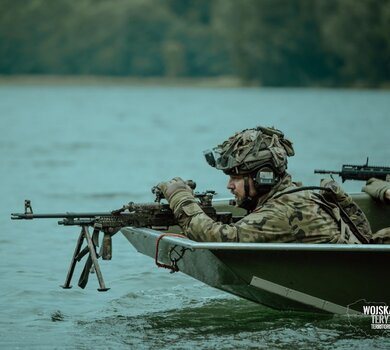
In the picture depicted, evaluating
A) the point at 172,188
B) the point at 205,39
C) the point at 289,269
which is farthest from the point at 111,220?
the point at 205,39

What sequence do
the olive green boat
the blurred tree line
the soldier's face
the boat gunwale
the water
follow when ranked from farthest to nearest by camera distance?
the blurred tree line → the water → the soldier's face → the olive green boat → the boat gunwale

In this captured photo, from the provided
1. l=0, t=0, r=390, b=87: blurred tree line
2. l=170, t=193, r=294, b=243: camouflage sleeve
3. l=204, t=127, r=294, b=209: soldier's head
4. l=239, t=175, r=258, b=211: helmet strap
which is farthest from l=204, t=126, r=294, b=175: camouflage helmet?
l=0, t=0, r=390, b=87: blurred tree line

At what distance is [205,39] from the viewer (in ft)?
431

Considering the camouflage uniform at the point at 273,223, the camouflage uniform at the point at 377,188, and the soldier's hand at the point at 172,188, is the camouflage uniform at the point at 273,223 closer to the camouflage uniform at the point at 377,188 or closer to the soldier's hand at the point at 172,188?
the soldier's hand at the point at 172,188

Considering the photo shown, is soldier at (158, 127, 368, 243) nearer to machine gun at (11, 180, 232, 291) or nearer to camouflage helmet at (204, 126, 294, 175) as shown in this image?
camouflage helmet at (204, 126, 294, 175)

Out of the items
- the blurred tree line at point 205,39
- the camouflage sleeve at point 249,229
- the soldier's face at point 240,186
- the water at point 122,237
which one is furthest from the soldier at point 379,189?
the blurred tree line at point 205,39

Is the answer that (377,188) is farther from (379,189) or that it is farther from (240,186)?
(240,186)

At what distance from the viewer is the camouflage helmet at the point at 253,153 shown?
9742 mm

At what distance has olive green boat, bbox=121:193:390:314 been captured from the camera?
934cm

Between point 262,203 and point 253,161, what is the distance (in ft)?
1.20

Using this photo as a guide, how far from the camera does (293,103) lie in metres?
75.3

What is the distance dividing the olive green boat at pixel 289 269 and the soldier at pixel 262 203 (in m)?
0.18

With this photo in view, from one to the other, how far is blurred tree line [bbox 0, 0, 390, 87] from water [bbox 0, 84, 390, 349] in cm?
2873

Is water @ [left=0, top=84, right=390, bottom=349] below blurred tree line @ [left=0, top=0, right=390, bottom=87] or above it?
below
